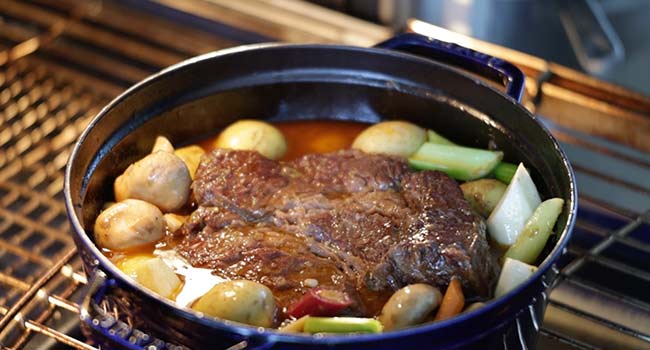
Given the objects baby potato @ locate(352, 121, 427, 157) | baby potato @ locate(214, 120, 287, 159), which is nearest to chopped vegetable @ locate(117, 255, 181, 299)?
baby potato @ locate(214, 120, 287, 159)

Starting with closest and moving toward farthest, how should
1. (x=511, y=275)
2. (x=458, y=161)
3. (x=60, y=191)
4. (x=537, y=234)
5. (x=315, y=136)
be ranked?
1. (x=511, y=275)
2. (x=537, y=234)
3. (x=458, y=161)
4. (x=315, y=136)
5. (x=60, y=191)

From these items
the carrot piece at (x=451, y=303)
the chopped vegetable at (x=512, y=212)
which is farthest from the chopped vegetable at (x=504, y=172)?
the carrot piece at (x=451, y=303)

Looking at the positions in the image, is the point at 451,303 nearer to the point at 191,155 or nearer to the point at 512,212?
the point at 512,212

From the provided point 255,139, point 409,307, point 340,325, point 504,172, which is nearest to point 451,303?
point 409,307

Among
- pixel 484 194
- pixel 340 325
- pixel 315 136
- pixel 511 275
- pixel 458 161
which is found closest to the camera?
pixel 340 325

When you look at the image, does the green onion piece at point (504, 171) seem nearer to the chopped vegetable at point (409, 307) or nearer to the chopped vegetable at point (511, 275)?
the chopped vegetable at point (511, 275)

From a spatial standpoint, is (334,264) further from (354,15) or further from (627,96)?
(354,15)

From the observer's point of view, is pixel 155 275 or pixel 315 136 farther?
pixel 315 136
